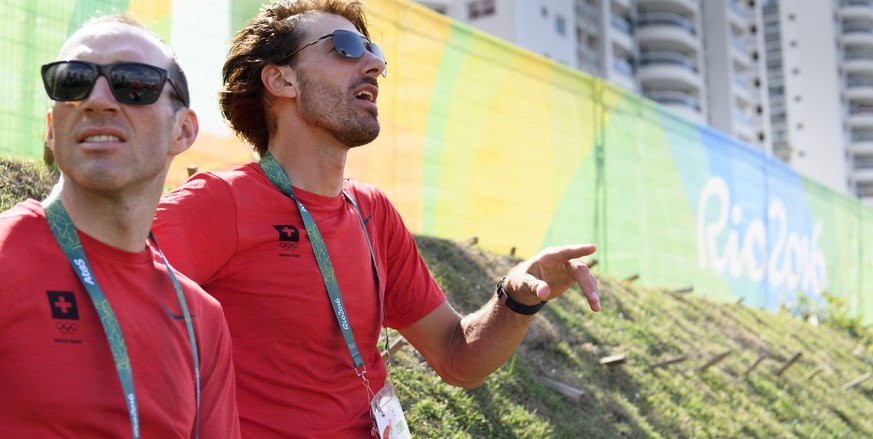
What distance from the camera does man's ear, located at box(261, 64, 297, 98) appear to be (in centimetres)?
325

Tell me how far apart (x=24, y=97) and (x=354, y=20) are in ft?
8.47

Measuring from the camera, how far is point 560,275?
3.07 m

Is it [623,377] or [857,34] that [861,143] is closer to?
[857,34]

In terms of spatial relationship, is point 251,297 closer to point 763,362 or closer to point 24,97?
point 24,97

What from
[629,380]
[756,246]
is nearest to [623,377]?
[629,380]

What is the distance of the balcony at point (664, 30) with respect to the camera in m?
66.8

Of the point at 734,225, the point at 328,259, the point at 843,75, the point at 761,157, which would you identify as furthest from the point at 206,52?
the point at 843,75

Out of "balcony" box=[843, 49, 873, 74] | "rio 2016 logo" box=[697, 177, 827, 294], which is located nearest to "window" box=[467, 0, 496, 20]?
"rio 2016 logo" box=[697, 177, 827, 294]

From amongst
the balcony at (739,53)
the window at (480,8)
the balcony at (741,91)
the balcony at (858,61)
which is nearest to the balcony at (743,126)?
the balcony at (741,91)

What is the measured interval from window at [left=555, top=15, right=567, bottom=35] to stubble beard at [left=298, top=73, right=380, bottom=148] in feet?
166

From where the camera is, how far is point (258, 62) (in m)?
3.30

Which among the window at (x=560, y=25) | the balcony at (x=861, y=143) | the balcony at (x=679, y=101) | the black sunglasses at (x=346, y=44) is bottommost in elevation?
the black sunglasses at (x=346, y=44)

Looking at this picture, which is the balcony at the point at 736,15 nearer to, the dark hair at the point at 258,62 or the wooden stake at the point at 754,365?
the wooden stake at the point at 754,365

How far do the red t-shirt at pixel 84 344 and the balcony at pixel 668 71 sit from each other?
66.7 m
